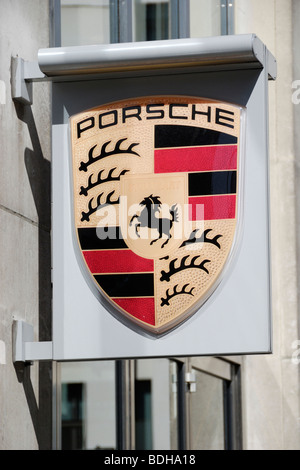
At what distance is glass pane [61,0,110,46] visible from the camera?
10336 mm

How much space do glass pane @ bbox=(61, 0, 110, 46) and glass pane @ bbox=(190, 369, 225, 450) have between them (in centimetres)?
569

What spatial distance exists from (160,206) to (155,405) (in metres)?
8.44

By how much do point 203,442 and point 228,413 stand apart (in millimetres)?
1738

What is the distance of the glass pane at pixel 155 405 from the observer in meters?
15.2

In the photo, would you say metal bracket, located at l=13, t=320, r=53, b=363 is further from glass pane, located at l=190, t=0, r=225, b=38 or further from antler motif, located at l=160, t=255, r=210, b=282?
glass pane, located at l=190, t=0, r=225, b=38

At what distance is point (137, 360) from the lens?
619 inches

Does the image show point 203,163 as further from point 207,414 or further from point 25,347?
point 207,414

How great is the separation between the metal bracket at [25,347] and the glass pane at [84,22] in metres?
3.25

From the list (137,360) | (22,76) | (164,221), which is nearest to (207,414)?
(137,360)

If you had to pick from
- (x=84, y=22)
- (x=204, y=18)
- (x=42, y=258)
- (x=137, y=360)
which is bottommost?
(x=137, y=360)

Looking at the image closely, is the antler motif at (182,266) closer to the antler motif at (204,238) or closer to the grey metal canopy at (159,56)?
the antler motif at (204,238)

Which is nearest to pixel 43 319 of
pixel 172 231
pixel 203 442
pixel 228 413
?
pixel 172 231

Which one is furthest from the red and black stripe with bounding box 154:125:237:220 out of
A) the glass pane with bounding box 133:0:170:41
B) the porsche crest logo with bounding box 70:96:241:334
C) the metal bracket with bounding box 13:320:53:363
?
the glass pane with bounding box 133:0:170:41

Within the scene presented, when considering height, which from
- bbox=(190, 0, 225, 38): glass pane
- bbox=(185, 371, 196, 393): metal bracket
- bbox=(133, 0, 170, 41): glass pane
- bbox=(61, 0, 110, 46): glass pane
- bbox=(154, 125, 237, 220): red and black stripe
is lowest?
bbox=(185, 371, 196, 393): metal bracket
